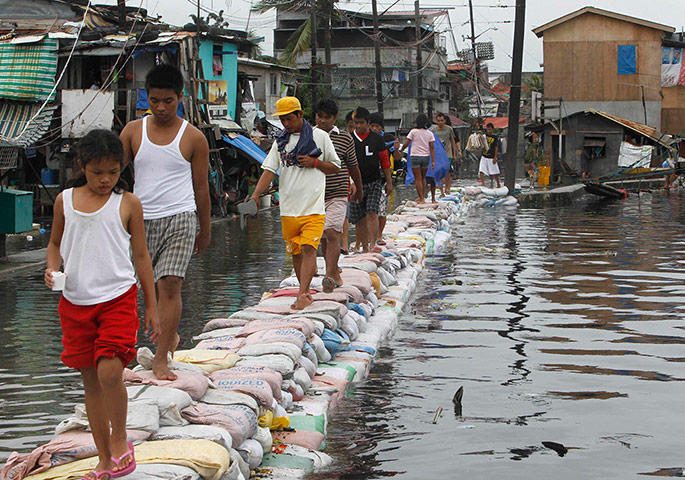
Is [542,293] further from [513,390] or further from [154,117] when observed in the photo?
[154,117]

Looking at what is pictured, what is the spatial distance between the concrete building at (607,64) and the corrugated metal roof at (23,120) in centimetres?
2423

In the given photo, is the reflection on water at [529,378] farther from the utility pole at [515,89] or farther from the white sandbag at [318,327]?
the utility pole at [515,89]

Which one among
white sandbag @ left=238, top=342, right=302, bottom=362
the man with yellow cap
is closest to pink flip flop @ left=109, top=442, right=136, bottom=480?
→ white sandbag @ left=238, top=342, right=302, bottom=362

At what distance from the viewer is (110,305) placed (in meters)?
3.81

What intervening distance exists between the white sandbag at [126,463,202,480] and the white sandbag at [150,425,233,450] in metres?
0.33

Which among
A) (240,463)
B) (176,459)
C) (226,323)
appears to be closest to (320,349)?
(226,323)

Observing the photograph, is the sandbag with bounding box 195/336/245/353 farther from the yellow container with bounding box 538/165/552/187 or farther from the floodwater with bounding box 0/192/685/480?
the yellow container with bounding box 538/165/552/187

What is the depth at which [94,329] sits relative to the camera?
3.83 meters

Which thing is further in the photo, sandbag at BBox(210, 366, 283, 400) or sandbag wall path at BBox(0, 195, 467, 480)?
sandbag at BBox(210, 366, 283, 400)

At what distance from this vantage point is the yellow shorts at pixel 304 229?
282 inches

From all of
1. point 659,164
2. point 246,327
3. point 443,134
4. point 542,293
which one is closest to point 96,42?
point 443,134

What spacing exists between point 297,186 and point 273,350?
6.05ft

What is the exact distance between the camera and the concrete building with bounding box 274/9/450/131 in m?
50.2

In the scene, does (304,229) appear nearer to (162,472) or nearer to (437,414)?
(437,414)
